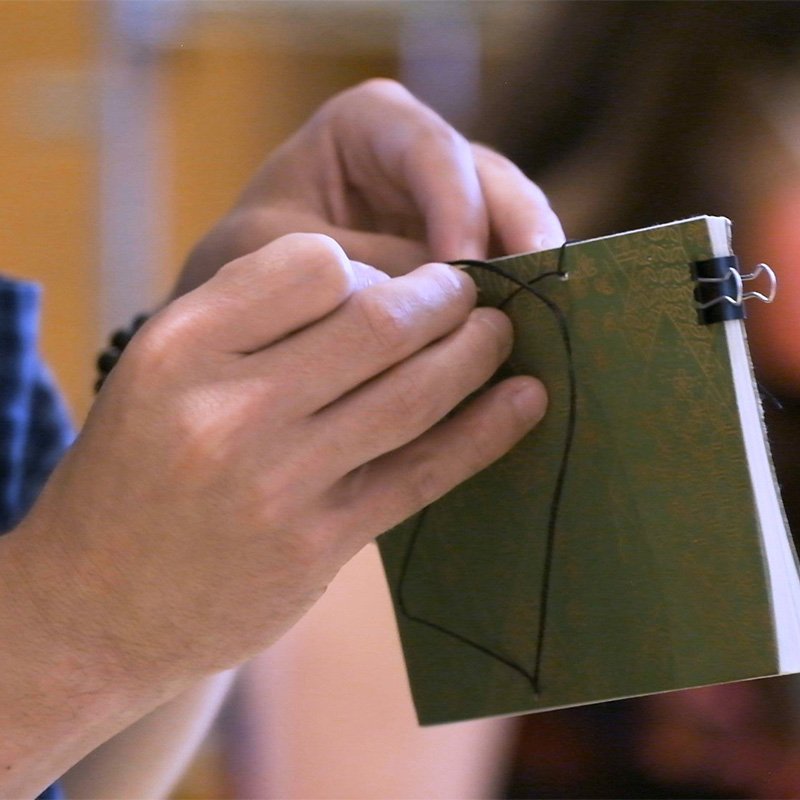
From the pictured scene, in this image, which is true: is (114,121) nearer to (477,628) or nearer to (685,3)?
(685,3)

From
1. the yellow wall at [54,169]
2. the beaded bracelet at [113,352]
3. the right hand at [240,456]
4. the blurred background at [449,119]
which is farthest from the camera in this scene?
the yellow wall at [54,169]

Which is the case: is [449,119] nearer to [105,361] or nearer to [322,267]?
[105,361]

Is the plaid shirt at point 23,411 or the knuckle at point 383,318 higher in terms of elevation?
the plaid shirt at point 23,411

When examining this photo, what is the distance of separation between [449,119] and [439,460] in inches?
24.4

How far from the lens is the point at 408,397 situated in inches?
14.2

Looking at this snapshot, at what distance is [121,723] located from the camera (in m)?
0.40

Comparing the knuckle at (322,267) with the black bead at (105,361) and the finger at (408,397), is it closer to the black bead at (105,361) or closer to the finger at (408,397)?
the finger at (408,397)

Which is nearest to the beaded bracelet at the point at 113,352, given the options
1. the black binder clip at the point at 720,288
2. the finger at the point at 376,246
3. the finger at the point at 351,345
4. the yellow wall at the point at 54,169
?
the finger at the point at 376,246

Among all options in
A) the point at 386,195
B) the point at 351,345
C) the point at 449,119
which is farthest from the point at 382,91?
the point at 449,119

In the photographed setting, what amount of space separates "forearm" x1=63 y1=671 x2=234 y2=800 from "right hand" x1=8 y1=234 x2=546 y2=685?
0.88 ft

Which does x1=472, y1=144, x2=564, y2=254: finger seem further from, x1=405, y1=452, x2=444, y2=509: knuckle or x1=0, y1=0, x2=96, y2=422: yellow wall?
x1=0, y1=0, x2=96, y2=422: yellow wall

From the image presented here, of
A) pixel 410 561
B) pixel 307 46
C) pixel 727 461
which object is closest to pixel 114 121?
pixel 307 46

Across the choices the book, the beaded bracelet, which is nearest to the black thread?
the book

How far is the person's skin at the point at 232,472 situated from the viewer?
13.3 inches
